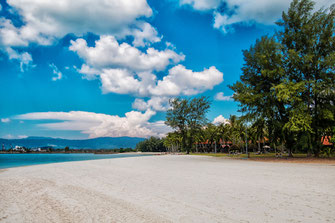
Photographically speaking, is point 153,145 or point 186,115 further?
point 153,145

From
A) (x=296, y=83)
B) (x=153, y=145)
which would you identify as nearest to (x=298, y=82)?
(x=296, y=83)

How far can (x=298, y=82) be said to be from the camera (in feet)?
82.4

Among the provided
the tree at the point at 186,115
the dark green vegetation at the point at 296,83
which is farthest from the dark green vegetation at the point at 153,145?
the dark green vegetation at the point at 296,83

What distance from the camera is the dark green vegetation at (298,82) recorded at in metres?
22.9

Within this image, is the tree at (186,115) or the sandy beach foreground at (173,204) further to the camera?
the tree at (186,115)

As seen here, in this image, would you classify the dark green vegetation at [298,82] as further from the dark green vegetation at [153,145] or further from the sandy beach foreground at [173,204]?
the dark green vegetation at [153,145]

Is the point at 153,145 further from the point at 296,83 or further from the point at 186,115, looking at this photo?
the point at 296,83

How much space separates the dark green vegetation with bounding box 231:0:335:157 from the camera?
2288cm

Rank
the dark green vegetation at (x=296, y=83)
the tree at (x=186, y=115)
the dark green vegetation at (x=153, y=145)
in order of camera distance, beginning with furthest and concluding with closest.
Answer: the dark green vegetation at (x=153, y=145) < the tree at (x=186, y=115) < the dark green vegetation at (x=296, y=83)

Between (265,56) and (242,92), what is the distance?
15.6 feet

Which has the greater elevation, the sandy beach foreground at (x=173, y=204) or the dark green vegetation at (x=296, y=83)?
the dark green vegetation at (x=296, y=83)

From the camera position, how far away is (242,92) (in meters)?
26.4

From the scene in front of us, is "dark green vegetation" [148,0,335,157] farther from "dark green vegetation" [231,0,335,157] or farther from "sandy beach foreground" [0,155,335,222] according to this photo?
"sandy beach foreground" [0,155,335,222]

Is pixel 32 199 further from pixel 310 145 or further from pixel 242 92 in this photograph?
pixel 310 145
